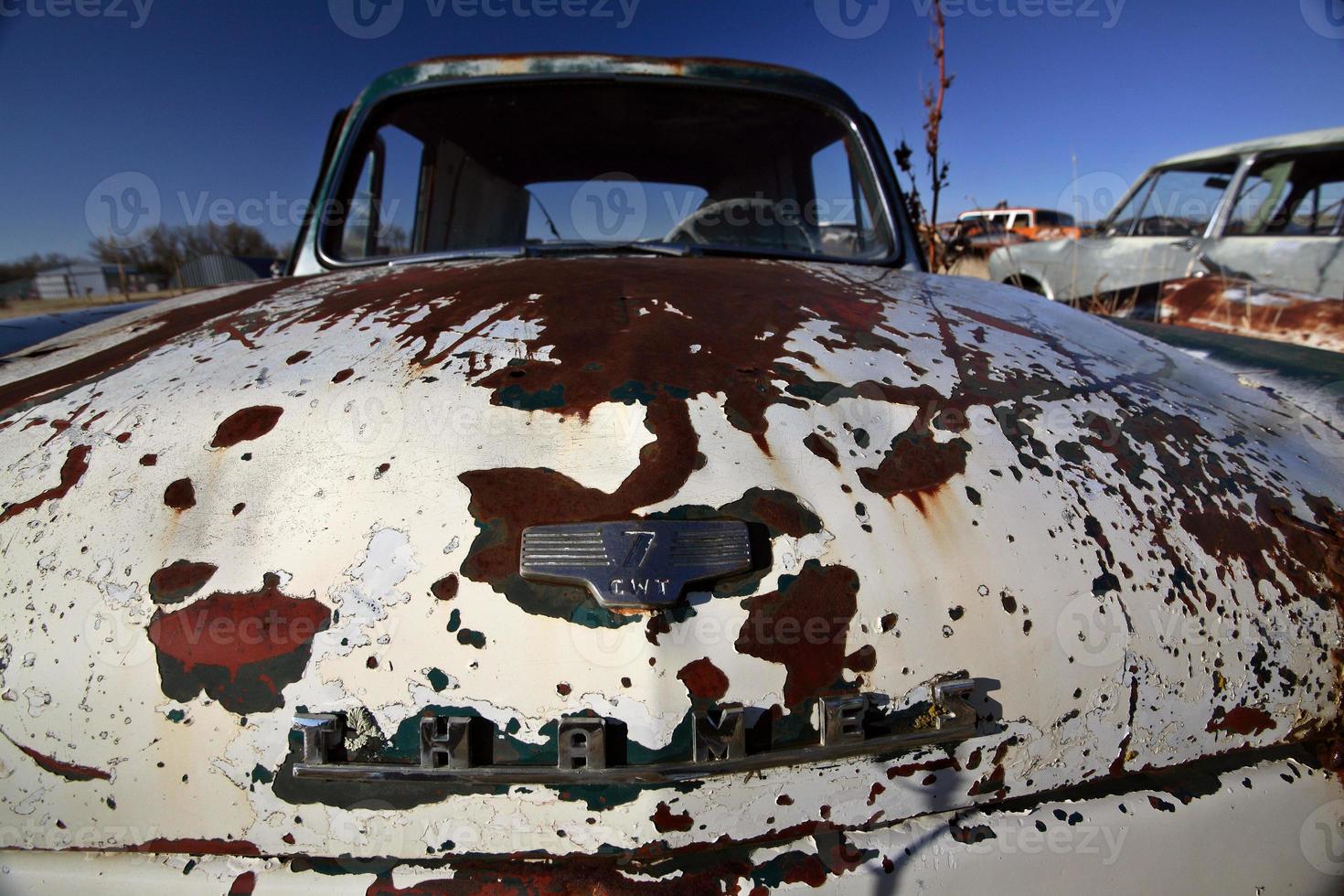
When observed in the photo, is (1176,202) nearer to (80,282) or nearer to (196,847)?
(196,847)

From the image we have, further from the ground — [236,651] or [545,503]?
[545,503]

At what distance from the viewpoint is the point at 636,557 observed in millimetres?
704

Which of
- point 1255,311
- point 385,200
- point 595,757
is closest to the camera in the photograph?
point 595,757

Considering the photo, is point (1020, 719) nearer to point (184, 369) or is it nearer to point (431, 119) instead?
point (184, 369)

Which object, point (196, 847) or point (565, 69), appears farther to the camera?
point (565, 69)

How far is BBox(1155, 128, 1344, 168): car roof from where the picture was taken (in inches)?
172

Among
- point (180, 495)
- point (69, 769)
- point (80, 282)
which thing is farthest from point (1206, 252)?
point (80, 282)

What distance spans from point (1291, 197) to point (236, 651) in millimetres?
6068

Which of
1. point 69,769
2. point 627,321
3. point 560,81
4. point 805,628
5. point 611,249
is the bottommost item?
point 69,769

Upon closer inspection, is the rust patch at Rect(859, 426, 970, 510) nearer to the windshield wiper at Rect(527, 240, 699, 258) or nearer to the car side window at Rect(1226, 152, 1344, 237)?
the windshield wiper at Rect(527, 240, 699, 258)

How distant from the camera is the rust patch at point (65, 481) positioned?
2.56 feet

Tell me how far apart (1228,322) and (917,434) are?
7.99 feet

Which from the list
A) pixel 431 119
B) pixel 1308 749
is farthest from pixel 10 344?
pixel 1308 749

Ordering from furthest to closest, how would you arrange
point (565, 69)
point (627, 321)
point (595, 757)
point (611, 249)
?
point (565, 69)
point (611, 249)
point (627, 321)
point (595, 757)
